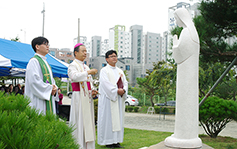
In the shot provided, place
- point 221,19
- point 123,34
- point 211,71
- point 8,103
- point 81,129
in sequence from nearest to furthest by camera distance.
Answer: point 8,103, point 81,129, point 221,19, point 211,71, point 123,34

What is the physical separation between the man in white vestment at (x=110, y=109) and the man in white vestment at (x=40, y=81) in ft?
6.28

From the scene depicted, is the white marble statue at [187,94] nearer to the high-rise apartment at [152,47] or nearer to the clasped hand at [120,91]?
the clasped hand at [120,91]

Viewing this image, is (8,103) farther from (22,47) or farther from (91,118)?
(22,47)

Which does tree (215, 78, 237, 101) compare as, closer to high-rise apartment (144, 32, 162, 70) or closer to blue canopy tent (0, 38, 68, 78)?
blue canopy tent (0, 38, 68, 78)

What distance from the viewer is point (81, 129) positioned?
15.7ft

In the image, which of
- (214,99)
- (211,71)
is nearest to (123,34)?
(211,71)

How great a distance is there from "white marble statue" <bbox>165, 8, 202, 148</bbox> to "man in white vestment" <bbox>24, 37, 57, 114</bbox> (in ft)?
6.65

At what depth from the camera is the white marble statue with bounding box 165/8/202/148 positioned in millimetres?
3396

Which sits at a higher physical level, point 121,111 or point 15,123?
point 15,123

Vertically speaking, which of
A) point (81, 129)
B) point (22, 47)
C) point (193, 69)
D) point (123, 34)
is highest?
point (123, 34)

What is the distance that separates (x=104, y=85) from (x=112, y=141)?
53.3 inches

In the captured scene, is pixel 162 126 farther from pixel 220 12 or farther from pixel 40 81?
pixel 40 81

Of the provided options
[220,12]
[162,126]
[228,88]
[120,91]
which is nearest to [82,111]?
[120,91]

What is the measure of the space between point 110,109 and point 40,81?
2.38m
